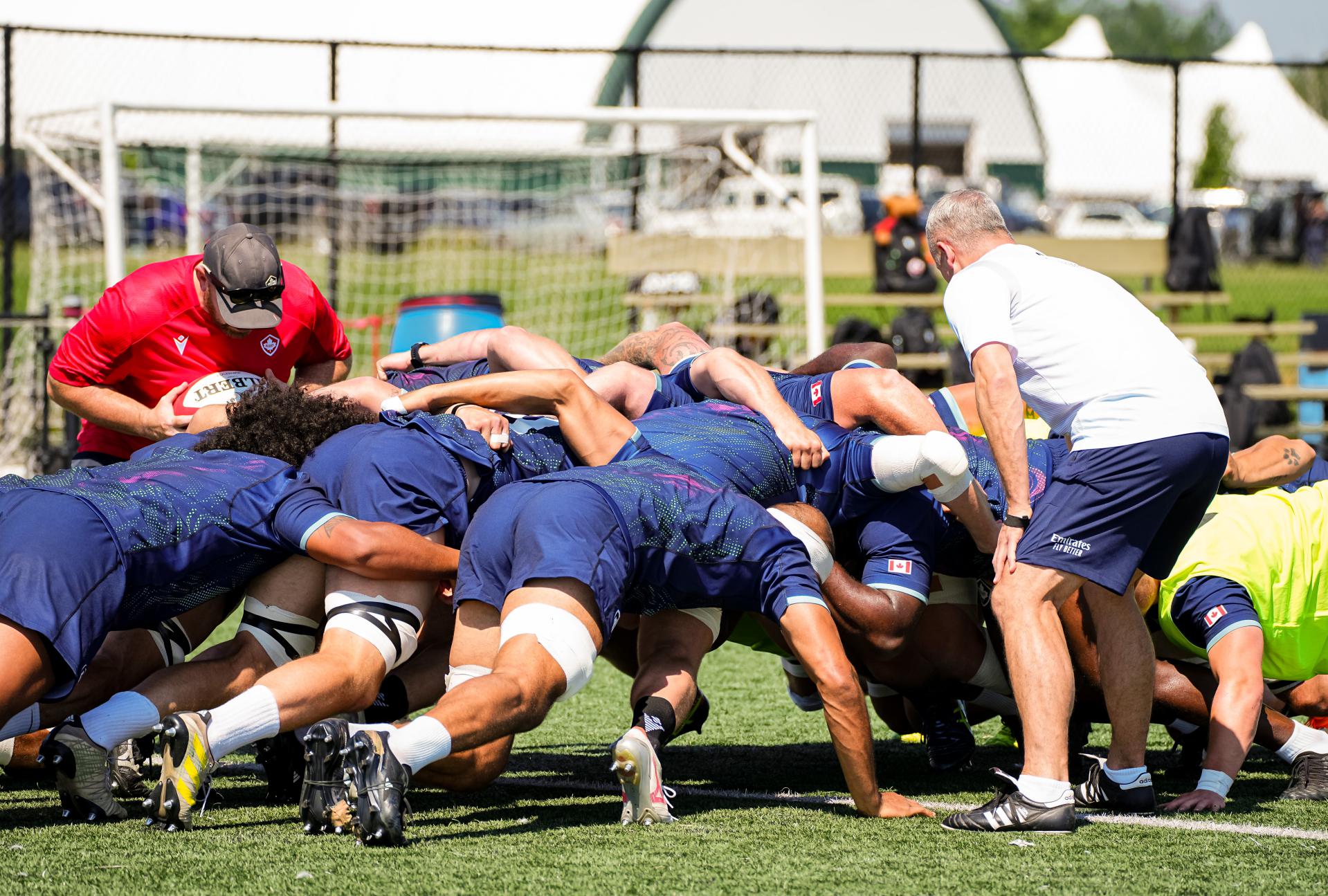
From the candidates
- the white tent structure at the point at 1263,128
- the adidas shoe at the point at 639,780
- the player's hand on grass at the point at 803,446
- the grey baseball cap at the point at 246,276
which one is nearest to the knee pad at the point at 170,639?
the grey baseball cap at the point at 246,276

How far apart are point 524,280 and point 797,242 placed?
3383 millimetres

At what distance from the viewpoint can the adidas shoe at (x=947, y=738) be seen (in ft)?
15.8

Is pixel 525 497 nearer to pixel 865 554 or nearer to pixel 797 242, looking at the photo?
pixel 865 554

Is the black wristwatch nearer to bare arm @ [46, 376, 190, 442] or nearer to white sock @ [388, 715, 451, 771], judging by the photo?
bare arm @ [46, 376, 190, 442]

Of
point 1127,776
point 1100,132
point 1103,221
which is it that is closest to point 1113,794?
point 1127,776

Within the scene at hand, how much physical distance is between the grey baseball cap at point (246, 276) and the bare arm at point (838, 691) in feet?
7.58

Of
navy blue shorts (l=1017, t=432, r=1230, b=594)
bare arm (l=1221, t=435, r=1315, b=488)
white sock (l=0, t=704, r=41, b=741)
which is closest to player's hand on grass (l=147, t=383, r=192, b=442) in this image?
white sock (l=0, t=704, r=41, b=741)

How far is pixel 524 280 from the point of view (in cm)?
1388

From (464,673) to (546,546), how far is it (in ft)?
1.47

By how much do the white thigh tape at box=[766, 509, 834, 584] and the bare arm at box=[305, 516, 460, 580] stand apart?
0.98 metres

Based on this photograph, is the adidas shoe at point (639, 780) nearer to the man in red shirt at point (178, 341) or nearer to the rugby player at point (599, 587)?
the rugby player at point (599, 587)

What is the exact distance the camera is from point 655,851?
11.8ft

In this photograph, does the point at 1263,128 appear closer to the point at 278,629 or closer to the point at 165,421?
the point at 165,421

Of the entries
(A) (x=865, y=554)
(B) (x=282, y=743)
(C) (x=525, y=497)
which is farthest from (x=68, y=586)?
(A) (x=865, y=554)
